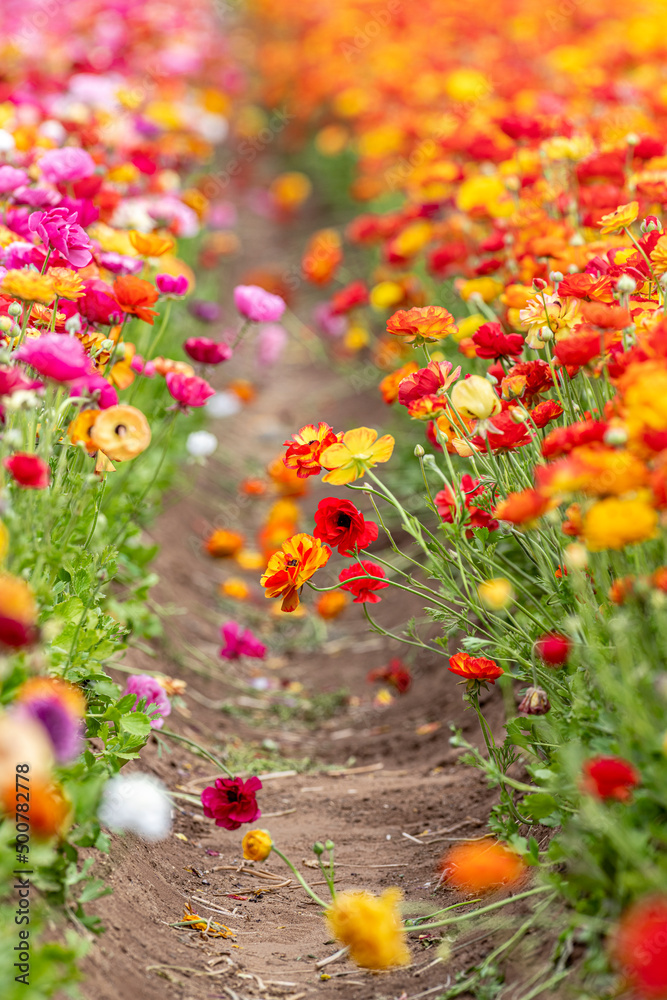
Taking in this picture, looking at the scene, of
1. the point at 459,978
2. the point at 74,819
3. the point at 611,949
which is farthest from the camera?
the point at 459,978

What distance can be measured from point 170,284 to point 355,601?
2.87ft

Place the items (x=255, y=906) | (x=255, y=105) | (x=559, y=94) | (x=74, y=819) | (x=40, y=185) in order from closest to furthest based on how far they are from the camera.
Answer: (x=74, y=819), (x=255, y=906), (x=40, y=185), (x=559, y=94), (x=255, y=105)

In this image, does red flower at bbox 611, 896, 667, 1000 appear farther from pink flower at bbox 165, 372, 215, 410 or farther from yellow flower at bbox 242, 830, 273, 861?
pink flower at bbox 165, 372, 215, 410

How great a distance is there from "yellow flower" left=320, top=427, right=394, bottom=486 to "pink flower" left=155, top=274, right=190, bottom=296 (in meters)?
0.75

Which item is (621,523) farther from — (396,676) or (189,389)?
(396,676)

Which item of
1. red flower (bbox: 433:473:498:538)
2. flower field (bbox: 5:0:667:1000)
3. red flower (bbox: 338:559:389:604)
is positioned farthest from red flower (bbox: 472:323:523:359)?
red flower (bbox: 338:559:389:604)

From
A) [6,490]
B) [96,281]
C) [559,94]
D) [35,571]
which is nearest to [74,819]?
[35,571]

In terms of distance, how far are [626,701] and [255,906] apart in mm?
1092

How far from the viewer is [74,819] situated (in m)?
1.45

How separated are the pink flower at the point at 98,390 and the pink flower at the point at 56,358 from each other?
5.9 inches

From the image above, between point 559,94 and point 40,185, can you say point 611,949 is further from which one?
point 559,94

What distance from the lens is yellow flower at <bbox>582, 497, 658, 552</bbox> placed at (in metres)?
1.20

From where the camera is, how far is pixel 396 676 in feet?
9.11

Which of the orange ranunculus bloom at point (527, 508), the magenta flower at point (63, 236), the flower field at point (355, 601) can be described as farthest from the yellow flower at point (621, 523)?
the magenta flower at point (63, 236)
